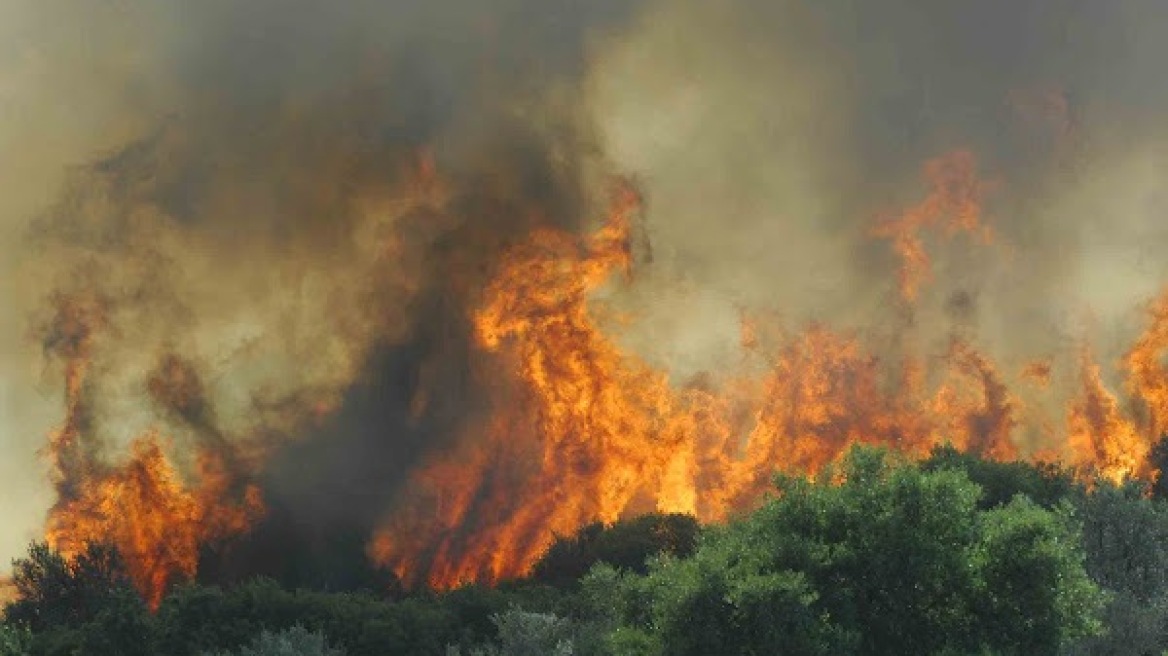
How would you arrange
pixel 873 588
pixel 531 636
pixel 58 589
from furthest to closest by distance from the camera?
pixel 58 589
pixel 531 636
pixel 873 588

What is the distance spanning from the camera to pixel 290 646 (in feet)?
220

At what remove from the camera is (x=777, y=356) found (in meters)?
129

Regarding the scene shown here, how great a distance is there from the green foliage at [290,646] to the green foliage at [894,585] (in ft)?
76.2

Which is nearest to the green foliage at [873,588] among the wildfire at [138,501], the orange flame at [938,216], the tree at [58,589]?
the tree at [58,589]

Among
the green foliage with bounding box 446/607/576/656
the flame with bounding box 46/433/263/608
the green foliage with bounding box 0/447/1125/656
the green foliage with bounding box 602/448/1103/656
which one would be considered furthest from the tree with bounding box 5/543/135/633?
the green foliage with bounding box 602/448/1103/656

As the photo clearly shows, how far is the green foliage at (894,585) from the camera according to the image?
48969 millimetres

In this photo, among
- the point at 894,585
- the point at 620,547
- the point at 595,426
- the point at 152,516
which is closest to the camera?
the point at 894,585

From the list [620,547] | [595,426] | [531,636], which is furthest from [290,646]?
[595,426]

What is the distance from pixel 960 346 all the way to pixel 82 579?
268ft

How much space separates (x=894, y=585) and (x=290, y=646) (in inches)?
1240

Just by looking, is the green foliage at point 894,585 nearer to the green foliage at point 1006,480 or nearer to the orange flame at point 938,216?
the green foliage at point 1006,480

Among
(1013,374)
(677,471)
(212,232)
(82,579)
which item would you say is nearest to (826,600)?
(82,579)

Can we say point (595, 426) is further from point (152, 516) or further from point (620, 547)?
point (152, 516)

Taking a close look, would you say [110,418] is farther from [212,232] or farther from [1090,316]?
[1090,316]
